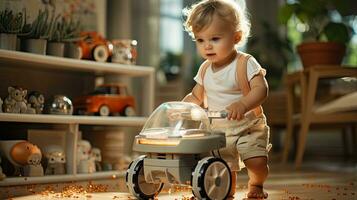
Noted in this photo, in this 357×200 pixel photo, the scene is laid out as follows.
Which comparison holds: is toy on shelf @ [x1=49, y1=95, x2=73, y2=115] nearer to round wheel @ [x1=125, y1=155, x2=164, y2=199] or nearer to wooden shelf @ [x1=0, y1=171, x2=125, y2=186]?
wooden shelf @ [x1=0, y1=171, x2=125, y2=186]

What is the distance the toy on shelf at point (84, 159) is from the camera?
7.43 feet

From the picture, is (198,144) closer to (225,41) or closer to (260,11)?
(225,41)

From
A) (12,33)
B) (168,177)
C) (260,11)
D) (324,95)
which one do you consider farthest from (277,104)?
(168,177)

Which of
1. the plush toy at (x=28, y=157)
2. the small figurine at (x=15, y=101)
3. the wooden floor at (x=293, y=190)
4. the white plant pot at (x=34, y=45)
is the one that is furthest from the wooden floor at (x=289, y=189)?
the white plant pot at (x=34, y=45)

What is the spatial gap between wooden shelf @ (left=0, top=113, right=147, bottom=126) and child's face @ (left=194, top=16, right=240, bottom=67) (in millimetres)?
791

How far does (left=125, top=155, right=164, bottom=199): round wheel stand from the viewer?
146 centimetres

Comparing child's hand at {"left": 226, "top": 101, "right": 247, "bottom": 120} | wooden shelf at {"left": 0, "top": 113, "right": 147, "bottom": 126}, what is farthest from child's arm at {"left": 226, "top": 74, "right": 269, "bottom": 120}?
wooden shelf at {"left": 0, "top": 113, "right": 147, "bottom": 126}

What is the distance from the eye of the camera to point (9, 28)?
202 centimetres

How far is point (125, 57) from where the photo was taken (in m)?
2.45

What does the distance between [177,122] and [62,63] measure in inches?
36.0

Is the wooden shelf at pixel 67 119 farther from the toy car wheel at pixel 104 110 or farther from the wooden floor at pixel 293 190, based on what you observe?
the wooden floor at pixel 293 190

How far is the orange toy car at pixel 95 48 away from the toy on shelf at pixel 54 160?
450 mm

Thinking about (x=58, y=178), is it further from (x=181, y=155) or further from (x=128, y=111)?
(x=181, y=155)

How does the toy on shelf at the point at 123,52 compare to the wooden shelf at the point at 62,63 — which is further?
the toy on shelf at the point at 123,52
